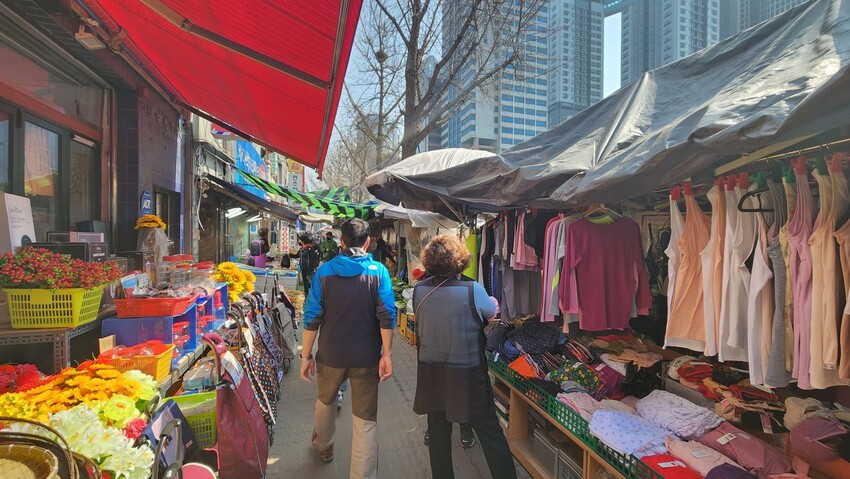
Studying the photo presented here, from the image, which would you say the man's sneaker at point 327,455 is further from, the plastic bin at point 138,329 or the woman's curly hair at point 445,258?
the woman's curly hair at point 445,258

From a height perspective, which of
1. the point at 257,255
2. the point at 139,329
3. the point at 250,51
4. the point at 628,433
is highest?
the point at 250,51

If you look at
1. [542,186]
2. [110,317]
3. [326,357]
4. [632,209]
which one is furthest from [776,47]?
[110,317]

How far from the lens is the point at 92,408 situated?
1.75 metres

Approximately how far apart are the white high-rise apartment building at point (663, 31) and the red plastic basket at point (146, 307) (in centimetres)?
809

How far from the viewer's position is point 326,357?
2.93 m

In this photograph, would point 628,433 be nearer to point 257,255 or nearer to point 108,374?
point 108,374

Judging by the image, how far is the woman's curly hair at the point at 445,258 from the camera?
2.75 m

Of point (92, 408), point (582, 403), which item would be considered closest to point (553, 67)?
point (582, 403)

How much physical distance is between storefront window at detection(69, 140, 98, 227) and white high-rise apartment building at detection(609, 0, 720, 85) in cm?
853

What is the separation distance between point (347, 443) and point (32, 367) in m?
2.41

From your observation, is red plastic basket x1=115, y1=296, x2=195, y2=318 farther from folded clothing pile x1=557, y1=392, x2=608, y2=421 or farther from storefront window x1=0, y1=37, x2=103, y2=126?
folded clothing pile x1=557, y1=392, x2=608, y2=421

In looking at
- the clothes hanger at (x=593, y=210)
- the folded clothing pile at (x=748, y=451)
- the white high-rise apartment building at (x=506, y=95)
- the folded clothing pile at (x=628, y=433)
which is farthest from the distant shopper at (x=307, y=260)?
the folded clothing pile at (x=748, y=451)

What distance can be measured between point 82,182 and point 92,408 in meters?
3.60

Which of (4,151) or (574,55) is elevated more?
(574,55)
